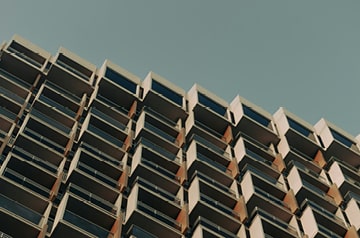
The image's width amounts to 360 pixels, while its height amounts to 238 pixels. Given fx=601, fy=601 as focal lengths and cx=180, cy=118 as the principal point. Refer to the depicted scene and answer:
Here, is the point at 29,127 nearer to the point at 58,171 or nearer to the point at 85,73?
the point at 58,171

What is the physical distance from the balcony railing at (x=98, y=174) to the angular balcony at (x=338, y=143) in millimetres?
22816

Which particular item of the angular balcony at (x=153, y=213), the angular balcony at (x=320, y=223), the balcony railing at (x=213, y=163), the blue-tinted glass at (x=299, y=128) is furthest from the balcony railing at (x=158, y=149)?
the blue-tinted glass at (x=299, y=128)

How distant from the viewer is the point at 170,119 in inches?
2089

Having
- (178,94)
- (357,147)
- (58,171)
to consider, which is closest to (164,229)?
(58,171)

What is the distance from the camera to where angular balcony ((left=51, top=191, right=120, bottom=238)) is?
3463 centimetres

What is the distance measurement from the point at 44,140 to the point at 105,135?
205 inches

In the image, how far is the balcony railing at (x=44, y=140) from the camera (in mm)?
41906

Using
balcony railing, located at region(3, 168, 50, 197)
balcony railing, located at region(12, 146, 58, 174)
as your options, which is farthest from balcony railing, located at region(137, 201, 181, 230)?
balcony railing, located at region(12, 146, 58, 174)

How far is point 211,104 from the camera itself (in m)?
56.6

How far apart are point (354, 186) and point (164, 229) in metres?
19.0

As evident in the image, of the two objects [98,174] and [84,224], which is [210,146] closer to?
[98,174]

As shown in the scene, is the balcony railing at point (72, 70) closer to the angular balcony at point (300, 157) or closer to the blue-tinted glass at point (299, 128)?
the angular balcony at point (300, 157)

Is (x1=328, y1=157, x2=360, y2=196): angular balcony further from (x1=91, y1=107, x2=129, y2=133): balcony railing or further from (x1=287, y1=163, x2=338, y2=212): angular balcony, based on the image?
(x1=91, y1=107, x2=129, y2=133): balcony railing

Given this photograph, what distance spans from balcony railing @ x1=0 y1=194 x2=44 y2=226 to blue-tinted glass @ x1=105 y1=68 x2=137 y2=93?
2100 centimetres
